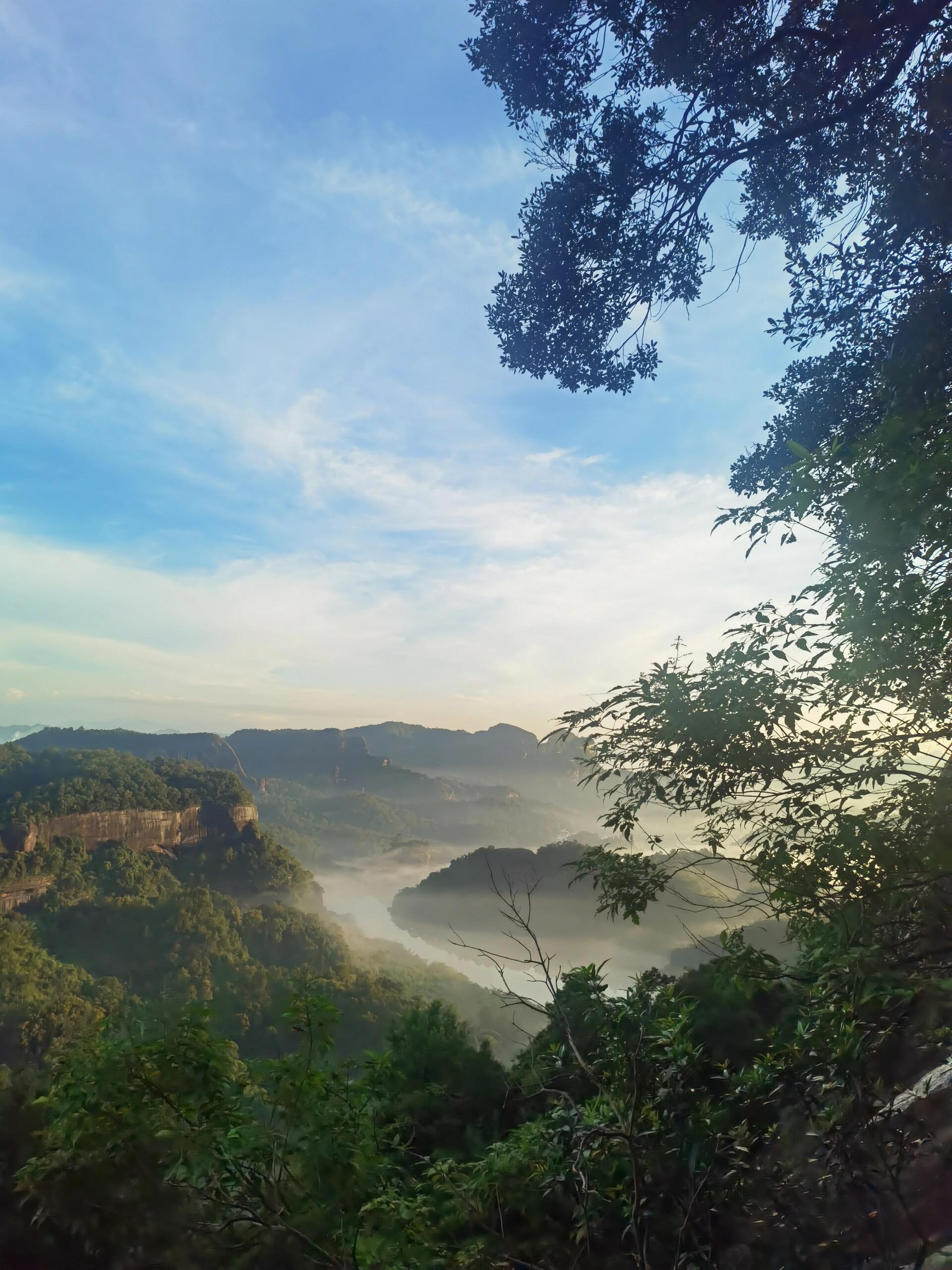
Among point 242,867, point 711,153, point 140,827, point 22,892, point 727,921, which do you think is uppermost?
point 711,153

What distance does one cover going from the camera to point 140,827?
325 feet

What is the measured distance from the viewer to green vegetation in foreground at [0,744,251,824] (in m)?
Result: 89.4

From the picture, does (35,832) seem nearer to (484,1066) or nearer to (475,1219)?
(484,1066)

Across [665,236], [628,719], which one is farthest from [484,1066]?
[665,236]

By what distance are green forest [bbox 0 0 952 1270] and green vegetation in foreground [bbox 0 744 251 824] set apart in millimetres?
99863

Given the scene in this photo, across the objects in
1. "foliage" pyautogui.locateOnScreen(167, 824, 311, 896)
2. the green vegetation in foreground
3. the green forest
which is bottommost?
"foliage" pyautogui.locateOnScreen(167, 824, 311, 896)

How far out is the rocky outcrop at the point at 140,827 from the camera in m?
84.6

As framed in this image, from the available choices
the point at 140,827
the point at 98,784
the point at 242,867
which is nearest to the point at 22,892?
the point at 98,784

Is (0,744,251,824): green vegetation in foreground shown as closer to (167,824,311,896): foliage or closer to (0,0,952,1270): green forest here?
(167,824,311,896): foliage

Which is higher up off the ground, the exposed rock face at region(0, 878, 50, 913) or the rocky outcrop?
the rocky outcrop

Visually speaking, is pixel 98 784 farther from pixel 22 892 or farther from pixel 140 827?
pixel 22 892

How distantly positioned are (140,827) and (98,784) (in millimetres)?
8896

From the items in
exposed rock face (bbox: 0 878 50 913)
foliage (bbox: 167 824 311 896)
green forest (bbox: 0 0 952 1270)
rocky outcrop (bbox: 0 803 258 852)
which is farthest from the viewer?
foliage (bbox: 167 824 311 896)

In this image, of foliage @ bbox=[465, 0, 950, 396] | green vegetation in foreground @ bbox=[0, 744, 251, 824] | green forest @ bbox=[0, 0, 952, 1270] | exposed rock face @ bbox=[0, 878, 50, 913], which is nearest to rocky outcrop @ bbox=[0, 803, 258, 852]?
green vegetation in foreground @ bbox=[0, 744, 251, 824]
